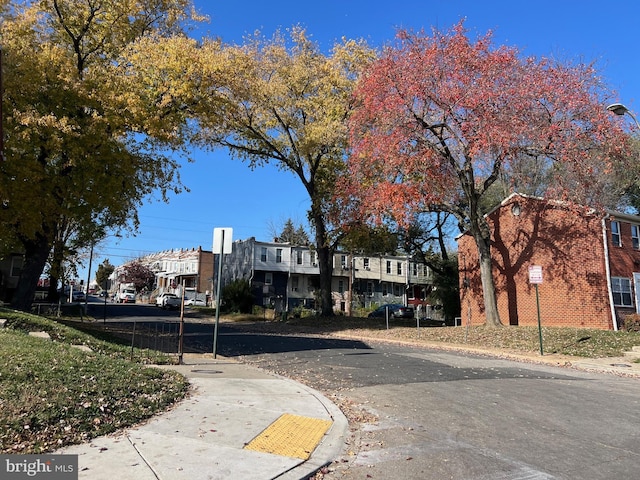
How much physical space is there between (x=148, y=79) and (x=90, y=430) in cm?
→ 1503

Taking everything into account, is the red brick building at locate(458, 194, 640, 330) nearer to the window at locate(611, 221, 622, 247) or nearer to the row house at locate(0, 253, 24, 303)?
the window at locate(611, 221, 622, 247)

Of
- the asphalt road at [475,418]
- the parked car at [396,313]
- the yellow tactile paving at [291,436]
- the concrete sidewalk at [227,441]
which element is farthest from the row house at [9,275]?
the yellow tactile paving at [291,436]

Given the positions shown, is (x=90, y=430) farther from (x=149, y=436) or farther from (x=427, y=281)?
(x=427, y=281)

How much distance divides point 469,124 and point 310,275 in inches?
1513

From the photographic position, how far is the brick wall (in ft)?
77.5

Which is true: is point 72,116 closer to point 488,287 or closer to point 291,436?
point 291,436

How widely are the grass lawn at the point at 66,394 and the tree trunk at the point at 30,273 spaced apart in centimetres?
928

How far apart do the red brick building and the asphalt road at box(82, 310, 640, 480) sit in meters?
11.6

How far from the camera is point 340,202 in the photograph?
86.8 feet

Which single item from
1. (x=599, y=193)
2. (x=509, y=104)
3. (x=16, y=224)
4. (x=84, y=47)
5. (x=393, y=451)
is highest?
(x=84, y=47)

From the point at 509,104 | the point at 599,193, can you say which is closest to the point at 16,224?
the point at 509,104

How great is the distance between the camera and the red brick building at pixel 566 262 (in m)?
23.5

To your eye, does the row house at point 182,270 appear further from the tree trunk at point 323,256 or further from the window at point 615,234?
the window at point 615,234

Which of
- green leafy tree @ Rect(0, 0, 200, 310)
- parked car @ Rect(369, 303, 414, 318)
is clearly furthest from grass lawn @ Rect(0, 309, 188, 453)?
parked car @ Rect(369, 303, 414, 318)
